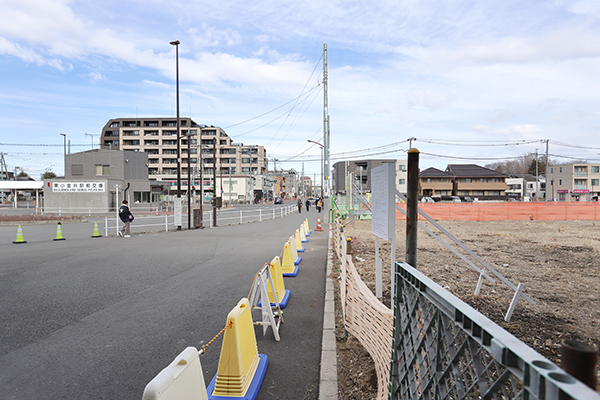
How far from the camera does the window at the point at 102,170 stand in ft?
162

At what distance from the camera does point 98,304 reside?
21.9 feet

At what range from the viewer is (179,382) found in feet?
8.04

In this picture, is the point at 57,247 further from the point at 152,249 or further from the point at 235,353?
the point at 235,353

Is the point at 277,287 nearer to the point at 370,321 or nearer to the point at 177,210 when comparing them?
the point at 370,321

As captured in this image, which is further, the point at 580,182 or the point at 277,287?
the point at 580,182

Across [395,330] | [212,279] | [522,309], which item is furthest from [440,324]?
[212,279]

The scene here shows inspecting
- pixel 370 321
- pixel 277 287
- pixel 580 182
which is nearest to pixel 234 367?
pixel 370 321

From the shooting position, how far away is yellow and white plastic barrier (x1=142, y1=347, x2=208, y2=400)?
219cm

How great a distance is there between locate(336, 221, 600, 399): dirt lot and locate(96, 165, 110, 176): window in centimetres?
4526

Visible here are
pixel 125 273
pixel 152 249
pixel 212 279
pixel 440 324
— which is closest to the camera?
pixel 440 324

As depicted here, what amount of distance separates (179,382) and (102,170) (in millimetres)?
53782

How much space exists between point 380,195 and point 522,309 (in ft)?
10.8

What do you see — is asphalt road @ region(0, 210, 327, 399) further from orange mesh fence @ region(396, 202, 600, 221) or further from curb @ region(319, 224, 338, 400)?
orange mesh fence @ region(396, 202, 600, 221)

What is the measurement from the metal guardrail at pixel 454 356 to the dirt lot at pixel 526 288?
5.31 feet
